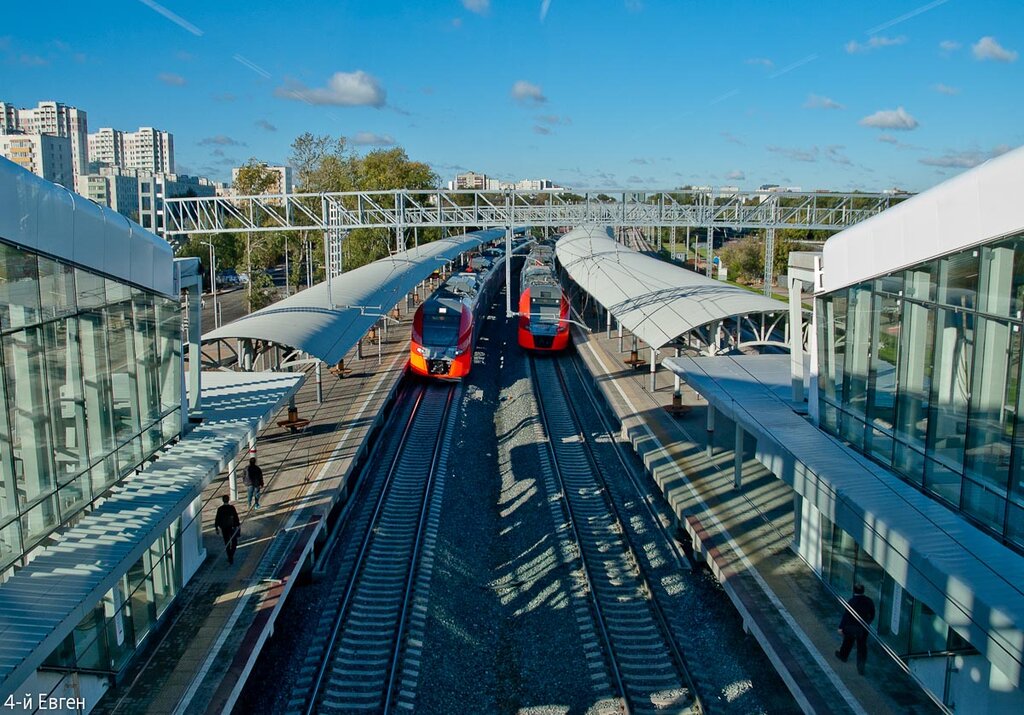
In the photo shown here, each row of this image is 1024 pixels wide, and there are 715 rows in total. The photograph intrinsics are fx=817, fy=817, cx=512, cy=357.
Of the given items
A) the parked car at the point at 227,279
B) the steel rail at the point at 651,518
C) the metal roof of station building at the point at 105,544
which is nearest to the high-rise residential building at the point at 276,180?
the parked car at the point at 227,279

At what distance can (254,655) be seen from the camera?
8.51 m

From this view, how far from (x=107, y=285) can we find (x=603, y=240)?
42.0 meters

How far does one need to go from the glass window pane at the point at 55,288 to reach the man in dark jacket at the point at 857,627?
8184 mm

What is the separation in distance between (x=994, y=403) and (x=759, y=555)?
4.48 meters

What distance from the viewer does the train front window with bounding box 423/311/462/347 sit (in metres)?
23.5

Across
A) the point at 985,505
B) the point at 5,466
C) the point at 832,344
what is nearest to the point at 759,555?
the point at 832,344

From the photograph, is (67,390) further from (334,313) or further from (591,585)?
(334,313)

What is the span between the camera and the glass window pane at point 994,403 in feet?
23.1

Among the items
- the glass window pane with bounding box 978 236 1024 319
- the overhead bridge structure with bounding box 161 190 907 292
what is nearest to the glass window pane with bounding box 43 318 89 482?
the glass window pane with bounding box 978 236 1024 319

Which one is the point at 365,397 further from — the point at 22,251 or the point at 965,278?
the point at 965,278

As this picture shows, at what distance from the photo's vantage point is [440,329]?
931 inches

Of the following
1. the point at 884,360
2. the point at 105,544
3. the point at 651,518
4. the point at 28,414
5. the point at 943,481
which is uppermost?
the point at 884,360

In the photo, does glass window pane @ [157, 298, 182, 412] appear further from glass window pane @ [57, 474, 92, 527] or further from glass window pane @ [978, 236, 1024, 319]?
glass window pane @ [978, 236, 1024, 319]

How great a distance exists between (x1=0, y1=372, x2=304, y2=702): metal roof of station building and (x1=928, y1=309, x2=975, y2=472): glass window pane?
25.7 ft
